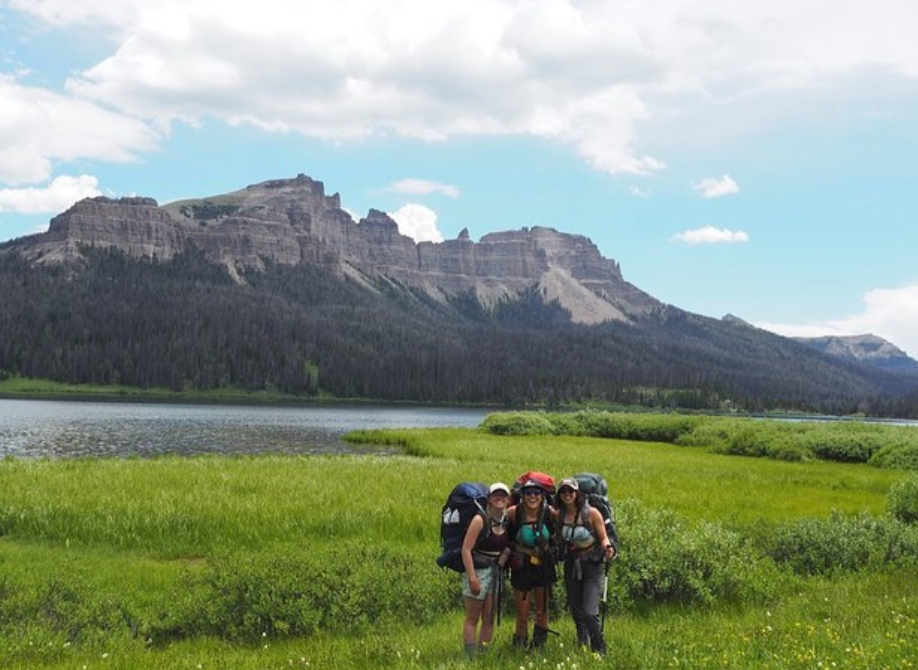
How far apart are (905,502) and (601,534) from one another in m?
18.8

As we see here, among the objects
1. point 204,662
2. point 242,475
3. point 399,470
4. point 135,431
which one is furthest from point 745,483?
point 135,431

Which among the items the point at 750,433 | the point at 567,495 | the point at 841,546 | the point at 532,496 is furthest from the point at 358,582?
the point at 750,433

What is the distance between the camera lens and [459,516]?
35.8ft

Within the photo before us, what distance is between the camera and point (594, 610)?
1127 cm

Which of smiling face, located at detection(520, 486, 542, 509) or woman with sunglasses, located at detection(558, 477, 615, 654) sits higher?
smiling face, located at detection(520, 486, 542, 509)

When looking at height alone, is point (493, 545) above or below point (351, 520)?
above

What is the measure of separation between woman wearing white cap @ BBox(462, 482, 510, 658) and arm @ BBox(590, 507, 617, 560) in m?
1.37

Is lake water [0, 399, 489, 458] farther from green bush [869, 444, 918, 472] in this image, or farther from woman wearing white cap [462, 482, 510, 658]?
woman wearing white cap [462, 482, 510, 658]

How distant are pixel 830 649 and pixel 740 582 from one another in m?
6.39

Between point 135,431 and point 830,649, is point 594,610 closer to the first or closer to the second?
point 830,649

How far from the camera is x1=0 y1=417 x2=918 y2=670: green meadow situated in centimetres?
1105

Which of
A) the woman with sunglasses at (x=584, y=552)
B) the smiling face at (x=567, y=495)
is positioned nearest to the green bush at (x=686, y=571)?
the woman with sunglasses at (x=584, y=552)

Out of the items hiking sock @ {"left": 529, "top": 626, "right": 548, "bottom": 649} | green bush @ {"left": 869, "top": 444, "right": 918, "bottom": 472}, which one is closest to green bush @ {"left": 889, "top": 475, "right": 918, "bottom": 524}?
hiking sock @ {"left": 529, "top": 626, "right": 548, "bottom": 649}

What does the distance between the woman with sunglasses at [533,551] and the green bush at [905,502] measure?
18269mm
